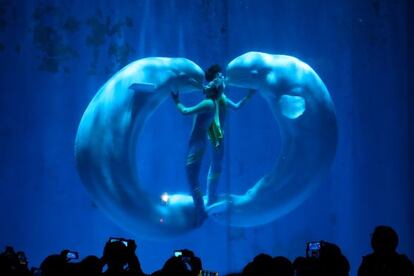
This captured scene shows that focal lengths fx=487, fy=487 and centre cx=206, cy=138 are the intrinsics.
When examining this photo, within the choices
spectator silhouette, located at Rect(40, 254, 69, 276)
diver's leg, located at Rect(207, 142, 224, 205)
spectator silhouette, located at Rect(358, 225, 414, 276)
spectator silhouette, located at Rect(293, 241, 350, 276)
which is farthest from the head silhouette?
diver's leg, located at Rect(207, 142, 224, 205)

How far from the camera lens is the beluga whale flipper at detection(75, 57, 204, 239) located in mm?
6391

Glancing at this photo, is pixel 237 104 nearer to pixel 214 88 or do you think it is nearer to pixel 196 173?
pixel 214 88

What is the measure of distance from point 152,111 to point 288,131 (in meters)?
1.96

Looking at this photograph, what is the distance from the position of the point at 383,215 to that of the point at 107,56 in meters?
7.62

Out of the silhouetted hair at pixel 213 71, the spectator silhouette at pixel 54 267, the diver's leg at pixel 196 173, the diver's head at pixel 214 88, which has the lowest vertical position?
the spectator silhouette at pixel 54 267

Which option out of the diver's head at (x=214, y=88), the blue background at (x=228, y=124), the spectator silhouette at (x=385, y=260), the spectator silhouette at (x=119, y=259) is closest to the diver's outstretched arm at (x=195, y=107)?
the diver's head at (x=214, y=88)

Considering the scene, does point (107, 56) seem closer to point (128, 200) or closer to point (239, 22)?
point (239, 22)

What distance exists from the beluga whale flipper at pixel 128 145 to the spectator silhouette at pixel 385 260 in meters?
4.05

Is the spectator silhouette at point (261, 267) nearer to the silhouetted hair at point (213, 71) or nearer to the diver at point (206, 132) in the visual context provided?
the diver at point (206, 132)

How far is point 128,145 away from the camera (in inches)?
259

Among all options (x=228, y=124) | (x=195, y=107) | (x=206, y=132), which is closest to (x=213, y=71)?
(x=195, y=107)

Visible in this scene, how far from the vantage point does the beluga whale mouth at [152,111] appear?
21.1 feet

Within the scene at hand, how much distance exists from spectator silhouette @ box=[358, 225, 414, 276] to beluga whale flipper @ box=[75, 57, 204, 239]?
4.05 m

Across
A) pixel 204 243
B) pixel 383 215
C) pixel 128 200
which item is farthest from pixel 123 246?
pixel 383 215
